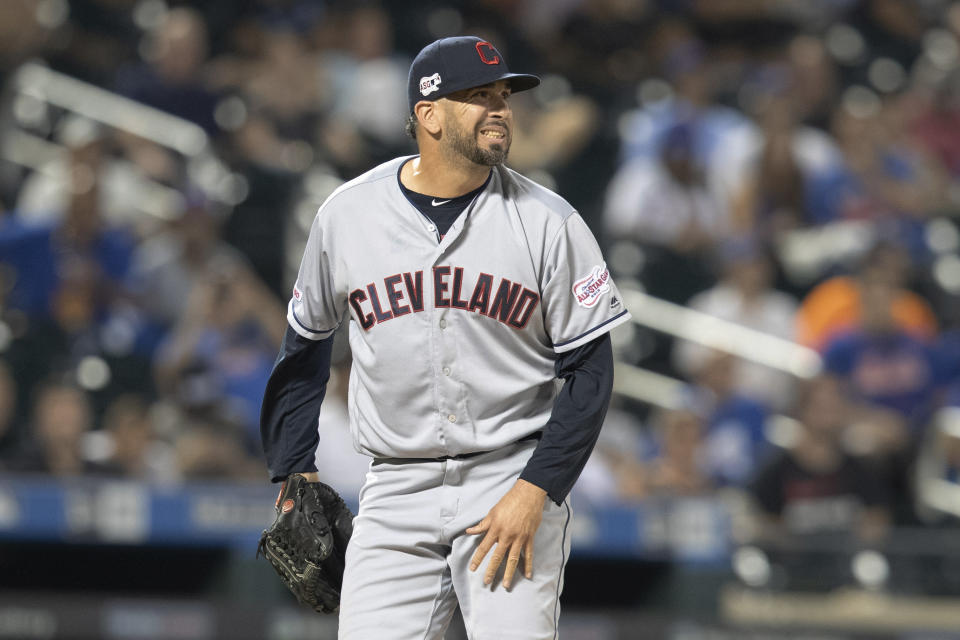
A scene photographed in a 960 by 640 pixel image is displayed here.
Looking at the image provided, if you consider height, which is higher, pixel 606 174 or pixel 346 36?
pixel 346 36

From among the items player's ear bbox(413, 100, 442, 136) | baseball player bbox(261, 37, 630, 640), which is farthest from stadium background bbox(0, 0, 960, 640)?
player's ear bbox(413, 100, 442, 136)

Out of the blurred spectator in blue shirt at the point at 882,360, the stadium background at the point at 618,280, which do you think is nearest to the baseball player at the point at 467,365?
the stadium background at the point at 618,280

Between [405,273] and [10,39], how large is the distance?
626cm

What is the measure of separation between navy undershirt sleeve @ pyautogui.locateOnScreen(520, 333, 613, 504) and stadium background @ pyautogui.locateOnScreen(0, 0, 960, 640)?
9.57 feet

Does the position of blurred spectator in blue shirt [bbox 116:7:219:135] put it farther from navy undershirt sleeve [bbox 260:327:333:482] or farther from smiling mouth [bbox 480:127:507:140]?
smiling mouth [bbox 480:127:507:140]

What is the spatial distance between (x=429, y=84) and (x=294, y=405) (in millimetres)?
825

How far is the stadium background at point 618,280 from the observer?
20.1ft

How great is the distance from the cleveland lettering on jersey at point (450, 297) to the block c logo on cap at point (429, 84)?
1.28 feet

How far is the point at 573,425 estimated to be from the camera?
3.10 metres

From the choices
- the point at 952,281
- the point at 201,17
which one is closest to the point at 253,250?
the point at 201,17

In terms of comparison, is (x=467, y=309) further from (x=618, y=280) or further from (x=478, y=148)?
(x=618, y=280)

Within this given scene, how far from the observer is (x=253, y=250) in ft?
27.3

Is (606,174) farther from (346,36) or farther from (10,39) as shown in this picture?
(10,39)

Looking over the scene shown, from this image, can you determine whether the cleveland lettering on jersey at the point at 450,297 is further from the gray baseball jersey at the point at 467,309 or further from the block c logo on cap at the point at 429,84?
the block c logo on cap at the point at 429,84
